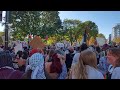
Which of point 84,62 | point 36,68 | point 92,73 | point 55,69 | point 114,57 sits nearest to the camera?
point 92,73

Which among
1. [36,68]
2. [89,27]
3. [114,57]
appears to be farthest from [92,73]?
[89,27]

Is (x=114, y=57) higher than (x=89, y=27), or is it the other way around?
(x=89, y=27)

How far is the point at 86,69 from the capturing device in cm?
324

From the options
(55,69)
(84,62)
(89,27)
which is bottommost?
(55,69)

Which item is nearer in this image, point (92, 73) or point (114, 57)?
point (92, 73)

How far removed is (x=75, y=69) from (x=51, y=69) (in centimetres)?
104

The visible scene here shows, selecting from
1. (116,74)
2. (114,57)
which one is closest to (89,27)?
(114,57)

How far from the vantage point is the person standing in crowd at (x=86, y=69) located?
312 centimetres

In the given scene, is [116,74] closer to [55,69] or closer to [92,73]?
[92,73]

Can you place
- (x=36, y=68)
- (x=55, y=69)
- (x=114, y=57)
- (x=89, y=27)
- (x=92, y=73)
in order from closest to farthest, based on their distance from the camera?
(x=92, y=73) → (x=114, y=57) → (x=36, y=68) → (x=55, y=69) → (x=89, y=27)

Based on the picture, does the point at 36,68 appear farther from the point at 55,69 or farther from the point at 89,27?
the point at 89,27

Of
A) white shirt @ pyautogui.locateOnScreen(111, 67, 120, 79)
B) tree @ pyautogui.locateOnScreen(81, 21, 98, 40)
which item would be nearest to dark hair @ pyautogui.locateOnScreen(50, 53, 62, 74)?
white shirt @ pyautogui.locateOnScreen(111, 67, 120, 79)
